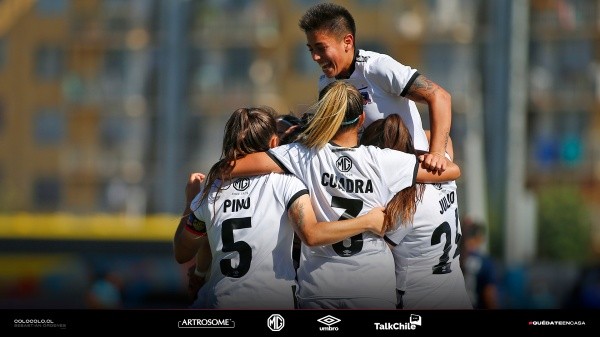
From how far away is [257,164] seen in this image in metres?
3.90

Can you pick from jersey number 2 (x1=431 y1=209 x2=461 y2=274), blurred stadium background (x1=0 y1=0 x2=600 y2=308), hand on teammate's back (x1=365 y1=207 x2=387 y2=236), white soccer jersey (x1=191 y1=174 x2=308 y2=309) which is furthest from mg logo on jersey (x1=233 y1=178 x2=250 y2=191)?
blurred stadium background (x1=0 y1=0 x2=600 y2=308)

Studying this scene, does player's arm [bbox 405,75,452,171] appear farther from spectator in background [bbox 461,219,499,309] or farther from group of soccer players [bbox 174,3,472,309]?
spectator in background [bbox 461,219,499,309]

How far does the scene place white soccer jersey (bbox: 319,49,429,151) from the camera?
4055 mm

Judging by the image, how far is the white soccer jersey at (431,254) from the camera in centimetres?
404

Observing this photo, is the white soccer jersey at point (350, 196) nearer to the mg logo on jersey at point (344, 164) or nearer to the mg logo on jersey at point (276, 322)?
the mg logo on jersey at point (344, 164)

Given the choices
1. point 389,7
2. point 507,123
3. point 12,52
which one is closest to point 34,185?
point 12,52

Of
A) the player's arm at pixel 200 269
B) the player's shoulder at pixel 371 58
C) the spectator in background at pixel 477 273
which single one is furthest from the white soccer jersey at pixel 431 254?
the spectator in background at pixel 477 273

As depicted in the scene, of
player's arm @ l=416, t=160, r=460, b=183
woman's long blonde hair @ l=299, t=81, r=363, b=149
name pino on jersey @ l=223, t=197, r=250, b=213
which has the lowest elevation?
name pino on jersey @ l=223, t=197, r=250, b=213

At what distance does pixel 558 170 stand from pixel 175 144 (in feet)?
29.6

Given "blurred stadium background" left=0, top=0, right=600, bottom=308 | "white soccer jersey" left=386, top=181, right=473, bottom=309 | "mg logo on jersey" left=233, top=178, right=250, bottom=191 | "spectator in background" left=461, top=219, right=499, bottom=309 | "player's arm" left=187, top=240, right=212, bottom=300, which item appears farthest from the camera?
"blurred stadium background" left=0, top=0, right=600, bottom=308

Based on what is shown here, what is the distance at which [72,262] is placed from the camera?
11.5 metres

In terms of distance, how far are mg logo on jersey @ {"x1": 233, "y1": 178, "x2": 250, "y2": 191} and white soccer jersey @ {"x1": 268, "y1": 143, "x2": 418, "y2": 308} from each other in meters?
0.12

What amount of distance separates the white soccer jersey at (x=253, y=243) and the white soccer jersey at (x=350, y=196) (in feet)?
0.23

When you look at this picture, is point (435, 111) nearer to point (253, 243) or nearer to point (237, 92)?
point (253, 243)
